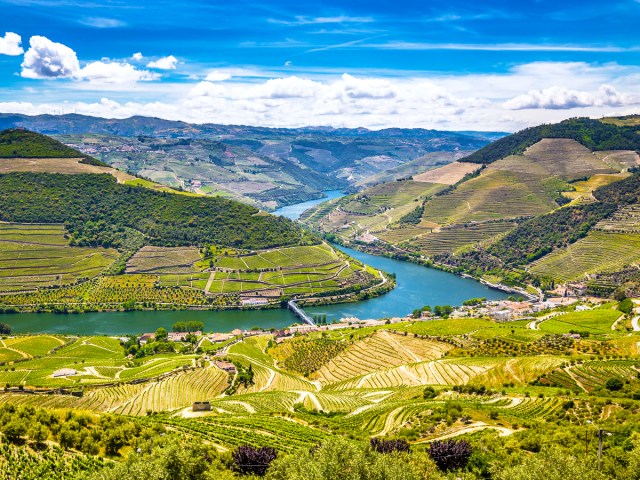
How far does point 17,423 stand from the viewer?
2705 cm

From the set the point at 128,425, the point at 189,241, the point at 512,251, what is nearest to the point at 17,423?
the point at 128,425

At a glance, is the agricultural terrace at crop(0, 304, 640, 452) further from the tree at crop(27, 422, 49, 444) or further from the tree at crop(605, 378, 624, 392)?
the tree at crop(27, 422, 49, 444)

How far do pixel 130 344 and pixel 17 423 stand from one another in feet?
172

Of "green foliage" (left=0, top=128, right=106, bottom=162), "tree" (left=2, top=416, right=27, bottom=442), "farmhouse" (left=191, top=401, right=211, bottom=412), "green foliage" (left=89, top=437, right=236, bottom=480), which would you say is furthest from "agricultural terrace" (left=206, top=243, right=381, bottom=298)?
"green foliage" (left=89, top=437, right=236, bottom=480)

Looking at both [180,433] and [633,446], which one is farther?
[180,433]

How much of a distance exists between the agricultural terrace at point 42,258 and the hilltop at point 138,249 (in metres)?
0.19

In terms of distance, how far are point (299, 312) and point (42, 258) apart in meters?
55.9

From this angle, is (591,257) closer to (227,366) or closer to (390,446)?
(227,366)

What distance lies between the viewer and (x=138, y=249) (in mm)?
126500

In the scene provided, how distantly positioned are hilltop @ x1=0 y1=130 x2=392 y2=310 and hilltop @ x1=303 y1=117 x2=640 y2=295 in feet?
109

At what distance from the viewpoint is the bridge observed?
97438 mm

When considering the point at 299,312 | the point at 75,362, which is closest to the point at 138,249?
the point at 299,312


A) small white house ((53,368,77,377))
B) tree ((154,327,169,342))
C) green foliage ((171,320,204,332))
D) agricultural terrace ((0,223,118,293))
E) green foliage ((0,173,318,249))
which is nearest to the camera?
small white house ((53,368,77,377))

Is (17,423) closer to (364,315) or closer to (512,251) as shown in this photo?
(364,315)
